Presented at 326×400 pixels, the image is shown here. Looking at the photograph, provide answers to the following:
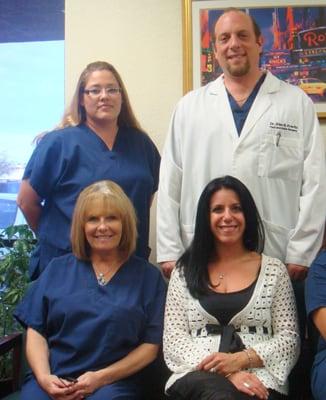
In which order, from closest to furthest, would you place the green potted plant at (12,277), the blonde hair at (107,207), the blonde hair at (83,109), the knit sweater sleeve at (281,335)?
the knit sweater sleeve at (281,335)
the blonde hair at (107,207)
the blonde hair at (83,109)
the green potted plant at (12,277)

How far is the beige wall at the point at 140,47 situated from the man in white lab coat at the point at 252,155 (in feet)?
1.52

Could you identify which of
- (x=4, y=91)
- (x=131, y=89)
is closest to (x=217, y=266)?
(x=131, y=89)

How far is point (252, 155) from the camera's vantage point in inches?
75.7

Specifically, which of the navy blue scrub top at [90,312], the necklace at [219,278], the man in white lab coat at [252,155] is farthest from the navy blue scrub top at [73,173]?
the necklace at [219,278]

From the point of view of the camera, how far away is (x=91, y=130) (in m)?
2.12

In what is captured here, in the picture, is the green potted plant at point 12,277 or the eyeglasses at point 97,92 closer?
the eyeglasses at point 97,92

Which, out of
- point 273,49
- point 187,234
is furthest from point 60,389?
point 273,49

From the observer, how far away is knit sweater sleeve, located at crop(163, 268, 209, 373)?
5.50 feet

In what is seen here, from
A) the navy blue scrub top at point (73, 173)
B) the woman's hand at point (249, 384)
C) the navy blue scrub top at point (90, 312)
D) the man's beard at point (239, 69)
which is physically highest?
the man's beard at point (239, 69)

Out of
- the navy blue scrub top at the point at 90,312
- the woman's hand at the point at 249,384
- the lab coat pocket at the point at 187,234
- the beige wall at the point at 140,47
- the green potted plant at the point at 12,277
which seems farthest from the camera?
the beige wall at the point at 140,47

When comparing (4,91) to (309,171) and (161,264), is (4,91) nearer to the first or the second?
(161,264)

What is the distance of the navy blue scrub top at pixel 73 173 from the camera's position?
2.06 metres

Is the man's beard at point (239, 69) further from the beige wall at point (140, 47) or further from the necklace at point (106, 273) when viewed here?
the necklace at point (106, 273)

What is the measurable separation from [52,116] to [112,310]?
4.57 ft
